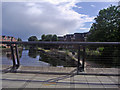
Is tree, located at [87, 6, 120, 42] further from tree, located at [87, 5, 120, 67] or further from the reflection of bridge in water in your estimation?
the reflection of bridge in water

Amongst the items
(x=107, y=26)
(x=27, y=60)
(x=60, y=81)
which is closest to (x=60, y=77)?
(x=60, y=81)

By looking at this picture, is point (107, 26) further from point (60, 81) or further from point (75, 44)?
point (60, 81)

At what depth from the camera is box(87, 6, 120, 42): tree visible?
15.5 m

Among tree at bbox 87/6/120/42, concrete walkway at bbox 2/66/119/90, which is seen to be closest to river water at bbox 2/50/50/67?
concrete walkway at bbox 2/66/119/90

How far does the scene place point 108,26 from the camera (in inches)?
650

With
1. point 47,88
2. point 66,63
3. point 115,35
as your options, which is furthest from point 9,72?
point 115,35

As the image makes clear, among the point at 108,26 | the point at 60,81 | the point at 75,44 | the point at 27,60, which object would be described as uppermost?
the point at 108,26

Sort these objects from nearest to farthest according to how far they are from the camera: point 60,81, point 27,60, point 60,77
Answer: point 60,81 → point 60,77 → point 27,60

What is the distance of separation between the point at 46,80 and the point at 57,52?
1174mm

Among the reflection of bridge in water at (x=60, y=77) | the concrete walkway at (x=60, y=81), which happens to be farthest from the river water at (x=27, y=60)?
the concrete walkway at (x=60, y=81)

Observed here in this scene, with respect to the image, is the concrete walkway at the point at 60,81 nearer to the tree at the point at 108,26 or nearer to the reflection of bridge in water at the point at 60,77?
the reflection of bridge in water at the point at 60,77

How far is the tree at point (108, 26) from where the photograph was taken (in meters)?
15.5

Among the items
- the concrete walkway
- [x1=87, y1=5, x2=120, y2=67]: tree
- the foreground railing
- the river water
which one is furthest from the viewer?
[x1=87, y1=5, x2=120, y2=67]: tree

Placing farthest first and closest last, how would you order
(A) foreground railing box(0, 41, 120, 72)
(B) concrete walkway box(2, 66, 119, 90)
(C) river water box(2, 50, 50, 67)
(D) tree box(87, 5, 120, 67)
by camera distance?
(D) tree box(87, 5, 120, 67), (C) river water box(2, 50, 50, 67), (A) foreground railing box(0, 41, 120, 72), (B) concrete walkway box(2, 66, 119, 90)
